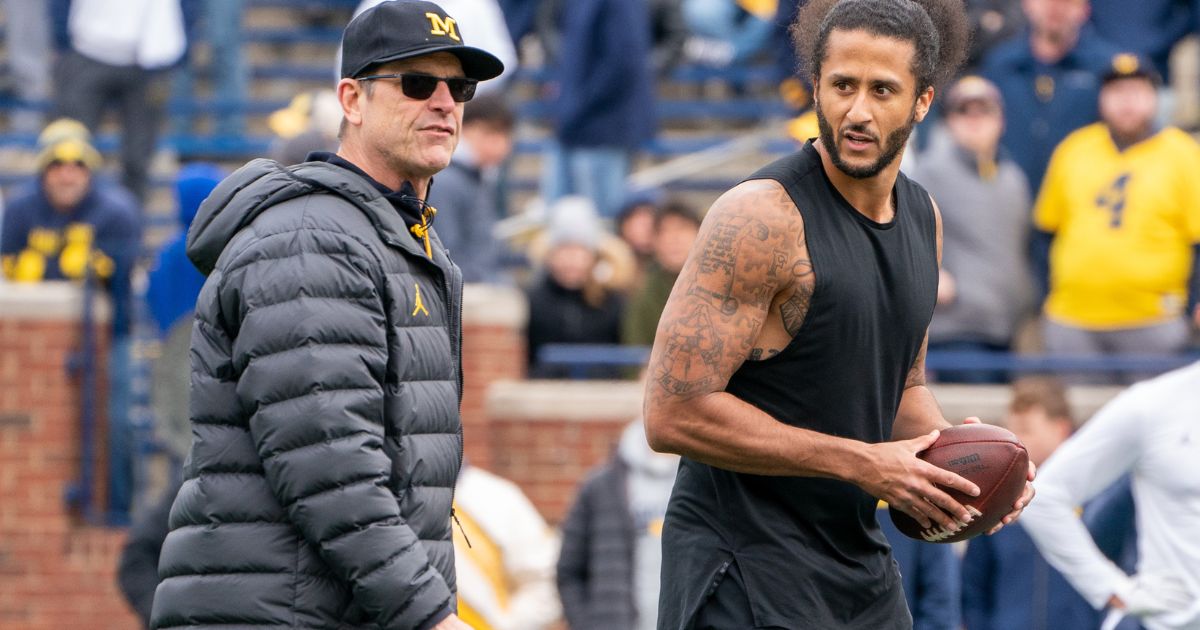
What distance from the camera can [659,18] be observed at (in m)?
13.0

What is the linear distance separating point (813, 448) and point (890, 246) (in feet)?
1.72

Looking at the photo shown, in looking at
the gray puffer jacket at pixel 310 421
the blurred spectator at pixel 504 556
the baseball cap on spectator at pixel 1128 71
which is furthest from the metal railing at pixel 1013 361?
the gray puffer jacket at pixel 310 421

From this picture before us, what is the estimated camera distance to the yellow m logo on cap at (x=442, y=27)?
418 centimetres

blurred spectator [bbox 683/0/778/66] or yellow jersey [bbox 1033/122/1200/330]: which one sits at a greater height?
blurred spectator [bbox 683/0/778/66]

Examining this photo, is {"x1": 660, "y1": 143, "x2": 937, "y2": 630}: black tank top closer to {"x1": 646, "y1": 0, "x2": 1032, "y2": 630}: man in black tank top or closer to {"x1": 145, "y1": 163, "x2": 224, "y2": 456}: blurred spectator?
{"x1": 646, "y1": 0, "x2": 1032, "y2": 630}: man in black tank top

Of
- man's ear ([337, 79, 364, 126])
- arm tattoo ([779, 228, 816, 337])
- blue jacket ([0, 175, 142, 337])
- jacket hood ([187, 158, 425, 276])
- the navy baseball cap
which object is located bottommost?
blue jacket ([0, 175, 142, 337])

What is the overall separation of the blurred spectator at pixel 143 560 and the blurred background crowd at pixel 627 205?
1cm

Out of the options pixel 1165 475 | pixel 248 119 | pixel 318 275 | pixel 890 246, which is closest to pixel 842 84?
pixel 890 246

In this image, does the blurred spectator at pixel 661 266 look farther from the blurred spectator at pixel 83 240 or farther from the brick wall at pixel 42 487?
the brick wall at pixel 42 487

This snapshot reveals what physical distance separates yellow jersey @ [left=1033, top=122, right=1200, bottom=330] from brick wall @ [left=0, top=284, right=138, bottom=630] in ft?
17.1

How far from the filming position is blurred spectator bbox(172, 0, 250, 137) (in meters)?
14.1

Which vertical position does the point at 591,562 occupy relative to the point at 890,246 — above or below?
below

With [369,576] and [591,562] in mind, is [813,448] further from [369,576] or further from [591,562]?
[591,562]

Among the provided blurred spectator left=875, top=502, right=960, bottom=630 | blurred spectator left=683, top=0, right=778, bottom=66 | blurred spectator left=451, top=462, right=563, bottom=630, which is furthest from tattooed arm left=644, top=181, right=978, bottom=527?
blurred spectator left=683, top=0, right=778, bottom=66
